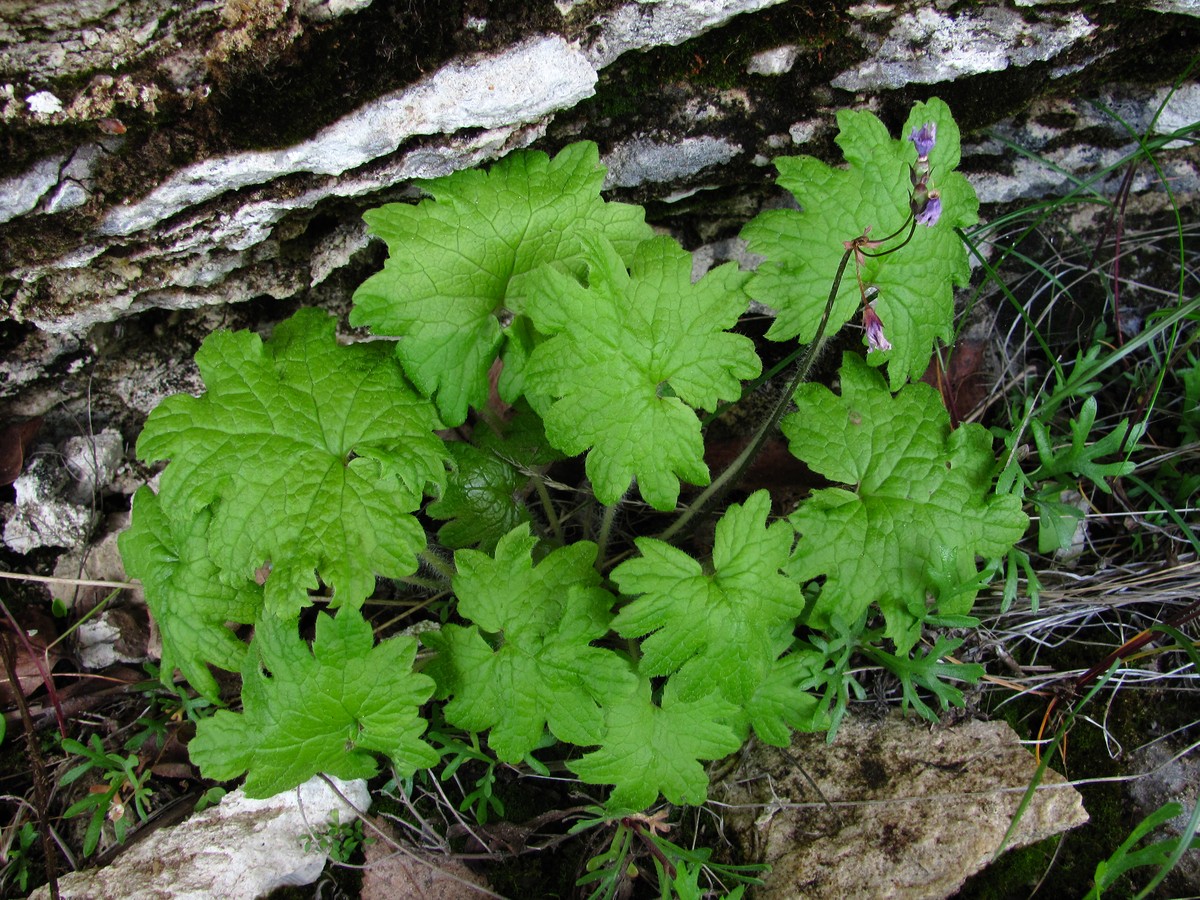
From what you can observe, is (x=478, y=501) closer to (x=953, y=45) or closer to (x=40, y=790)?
(x=40, y=790)

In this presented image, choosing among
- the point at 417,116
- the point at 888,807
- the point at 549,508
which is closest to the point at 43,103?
the point at 417,116

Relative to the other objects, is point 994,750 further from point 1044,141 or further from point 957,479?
point 1044,141

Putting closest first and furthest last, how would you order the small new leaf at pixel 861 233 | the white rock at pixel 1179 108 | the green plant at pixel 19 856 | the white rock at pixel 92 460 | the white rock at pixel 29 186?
the white rock at pixel 29 186 < the small new leaf at pixel 861 233 < the green plant at pixel 19 856 < the white rock at pixel 1179 108 < the white rock at pixel 92 460

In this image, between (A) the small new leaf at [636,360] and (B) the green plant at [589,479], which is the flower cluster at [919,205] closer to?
(B) the green plant at [589,479]

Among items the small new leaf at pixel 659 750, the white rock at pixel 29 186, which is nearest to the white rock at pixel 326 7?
the white rock at pixel 29 186

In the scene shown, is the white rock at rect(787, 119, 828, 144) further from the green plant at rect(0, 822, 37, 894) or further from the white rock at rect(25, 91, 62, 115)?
the green plant at rect(0, 822, 37, 894)

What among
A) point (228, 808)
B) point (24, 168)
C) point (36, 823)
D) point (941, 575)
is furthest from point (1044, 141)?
point (36, 823)

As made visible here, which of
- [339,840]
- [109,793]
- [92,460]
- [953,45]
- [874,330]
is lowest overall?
[339,840]
